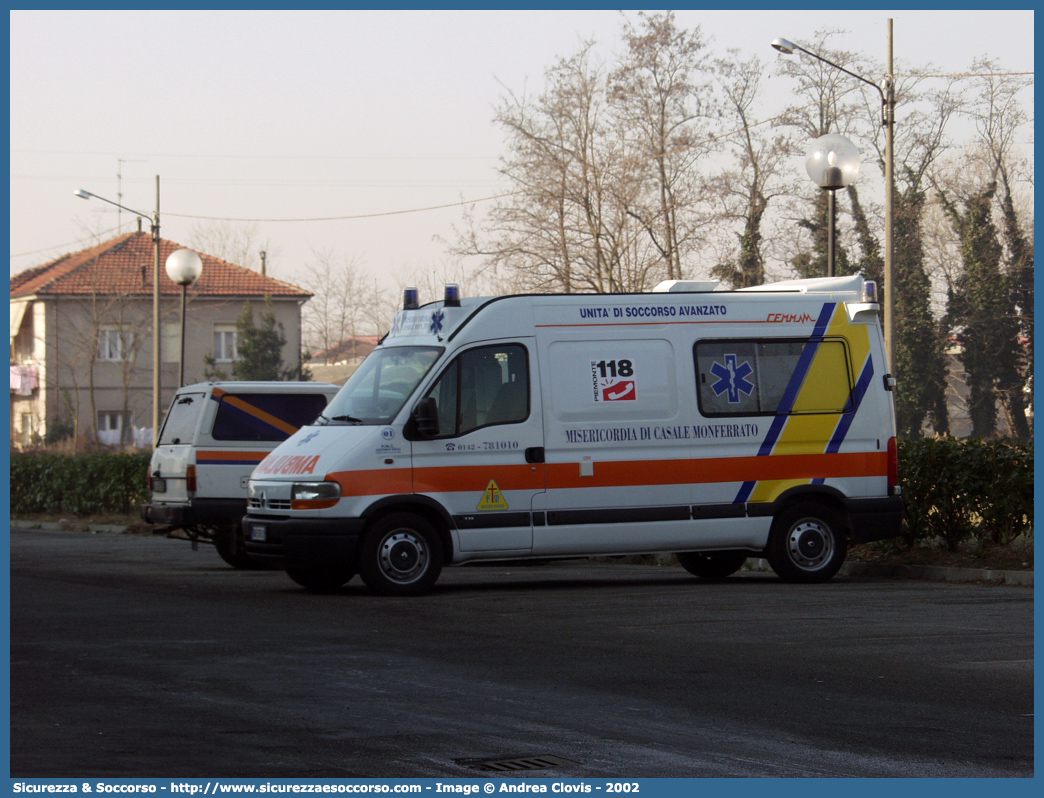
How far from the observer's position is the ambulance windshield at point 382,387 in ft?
45.7

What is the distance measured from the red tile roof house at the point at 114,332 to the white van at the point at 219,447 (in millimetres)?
41031

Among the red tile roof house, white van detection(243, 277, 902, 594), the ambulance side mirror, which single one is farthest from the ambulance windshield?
the red tile roof house

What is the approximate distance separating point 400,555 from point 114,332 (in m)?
50.5

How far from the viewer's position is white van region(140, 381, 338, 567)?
17531mm

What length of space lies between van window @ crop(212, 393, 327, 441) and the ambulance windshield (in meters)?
3.45

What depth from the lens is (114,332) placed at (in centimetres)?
6166

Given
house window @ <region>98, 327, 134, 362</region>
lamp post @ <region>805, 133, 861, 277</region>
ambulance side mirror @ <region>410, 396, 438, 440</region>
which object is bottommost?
ambulance side mirror @ <region>410, 396, 438, 440</region>

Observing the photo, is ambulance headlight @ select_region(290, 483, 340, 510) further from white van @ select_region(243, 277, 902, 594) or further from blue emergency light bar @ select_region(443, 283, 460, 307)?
blue emergency light bar @ select_region(443, 283, 460, 307)

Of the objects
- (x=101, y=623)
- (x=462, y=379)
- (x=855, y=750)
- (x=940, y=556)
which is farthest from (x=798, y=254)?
(x=855, y=750)

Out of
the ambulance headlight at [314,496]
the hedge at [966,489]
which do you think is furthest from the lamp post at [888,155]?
the ambulance headlight at [314,496]

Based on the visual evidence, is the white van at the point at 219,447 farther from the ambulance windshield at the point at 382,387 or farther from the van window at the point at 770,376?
the van window at the point at 770,376

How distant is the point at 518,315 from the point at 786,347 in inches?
110

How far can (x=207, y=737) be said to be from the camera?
6.91m
